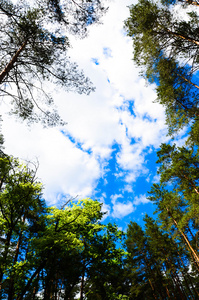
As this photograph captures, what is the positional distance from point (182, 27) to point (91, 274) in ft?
53.7

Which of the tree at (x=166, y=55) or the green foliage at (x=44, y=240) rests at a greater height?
the tree at (x=166, y=55)

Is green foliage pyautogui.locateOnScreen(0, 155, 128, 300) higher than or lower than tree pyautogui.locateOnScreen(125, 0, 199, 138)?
lower

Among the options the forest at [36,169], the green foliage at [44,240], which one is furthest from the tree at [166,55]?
the green foliage at [44,240]

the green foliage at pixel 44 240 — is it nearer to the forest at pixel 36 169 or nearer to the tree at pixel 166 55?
the forest at pixel 36 169

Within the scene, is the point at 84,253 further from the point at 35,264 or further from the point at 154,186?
the point at 154,186

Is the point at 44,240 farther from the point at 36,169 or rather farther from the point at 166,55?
the point at 166,55

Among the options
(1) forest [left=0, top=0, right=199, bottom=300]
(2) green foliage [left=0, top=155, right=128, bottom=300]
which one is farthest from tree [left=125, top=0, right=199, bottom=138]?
(2) green foliage [left=0, top=155, right=128, bottom=300]

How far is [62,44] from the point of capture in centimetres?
699

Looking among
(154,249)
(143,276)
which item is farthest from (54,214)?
(143,276)

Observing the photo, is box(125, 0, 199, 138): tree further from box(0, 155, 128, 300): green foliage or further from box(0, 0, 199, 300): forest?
box(0, 155, 128, 300): green foliage

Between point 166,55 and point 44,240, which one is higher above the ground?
point 166,55

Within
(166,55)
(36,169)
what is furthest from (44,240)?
(166,55)

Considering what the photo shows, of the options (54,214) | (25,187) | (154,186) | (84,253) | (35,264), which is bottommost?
(35,264)

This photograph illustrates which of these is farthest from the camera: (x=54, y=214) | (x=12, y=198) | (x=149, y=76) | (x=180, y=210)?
(x=180, y=210)
